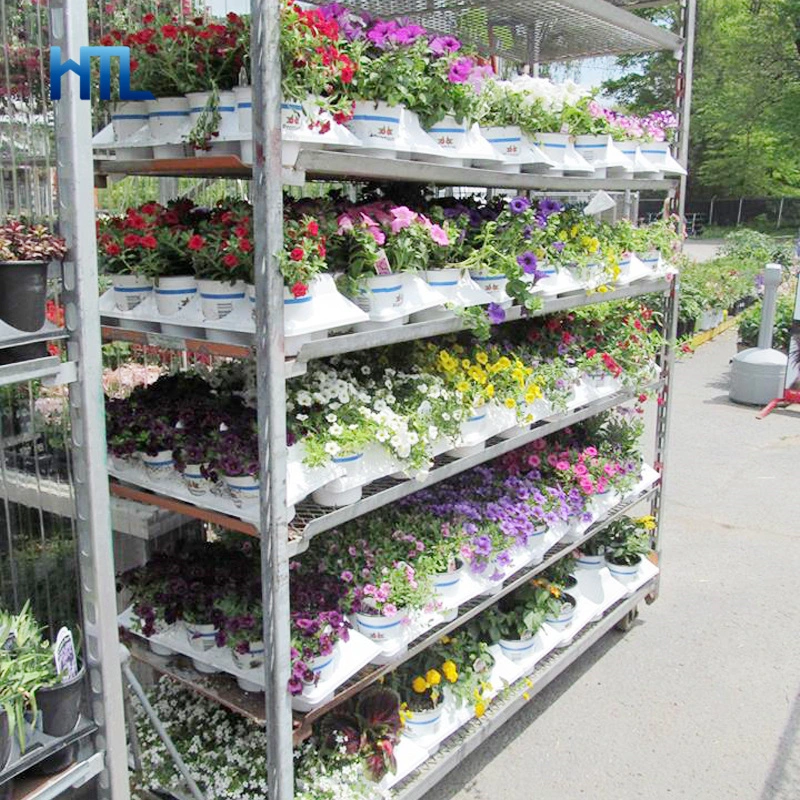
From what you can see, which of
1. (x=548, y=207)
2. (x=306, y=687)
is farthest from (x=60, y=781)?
(x=548, y=207)

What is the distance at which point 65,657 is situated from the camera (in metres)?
1.94

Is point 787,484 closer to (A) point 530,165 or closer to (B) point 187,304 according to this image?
(A) point 530,165

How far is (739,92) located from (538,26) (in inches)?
1060

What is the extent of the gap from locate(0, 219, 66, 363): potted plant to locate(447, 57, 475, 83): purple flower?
1269mm

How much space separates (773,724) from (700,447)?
158 inches

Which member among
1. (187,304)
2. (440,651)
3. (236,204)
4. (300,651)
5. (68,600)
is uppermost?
(236,204)

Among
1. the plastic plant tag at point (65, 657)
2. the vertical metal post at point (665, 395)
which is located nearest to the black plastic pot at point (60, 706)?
the plastic plant tag at point (65, 657)

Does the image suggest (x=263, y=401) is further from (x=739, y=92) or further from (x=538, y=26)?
(x=739, y=92)

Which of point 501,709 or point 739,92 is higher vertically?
point 739,92

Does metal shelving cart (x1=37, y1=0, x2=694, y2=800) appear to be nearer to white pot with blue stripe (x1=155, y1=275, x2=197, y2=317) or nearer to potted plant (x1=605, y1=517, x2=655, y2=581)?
white pot with blue stripe (x1=155, y1=275, x2=197, y2=317)

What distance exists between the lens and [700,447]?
7.31 m

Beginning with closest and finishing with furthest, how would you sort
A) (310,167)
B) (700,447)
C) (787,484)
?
(310,167), (787,484), (700,447)

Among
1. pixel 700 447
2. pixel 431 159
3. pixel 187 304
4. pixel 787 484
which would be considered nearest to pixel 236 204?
pixel 187 304

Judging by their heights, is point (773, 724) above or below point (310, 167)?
below
